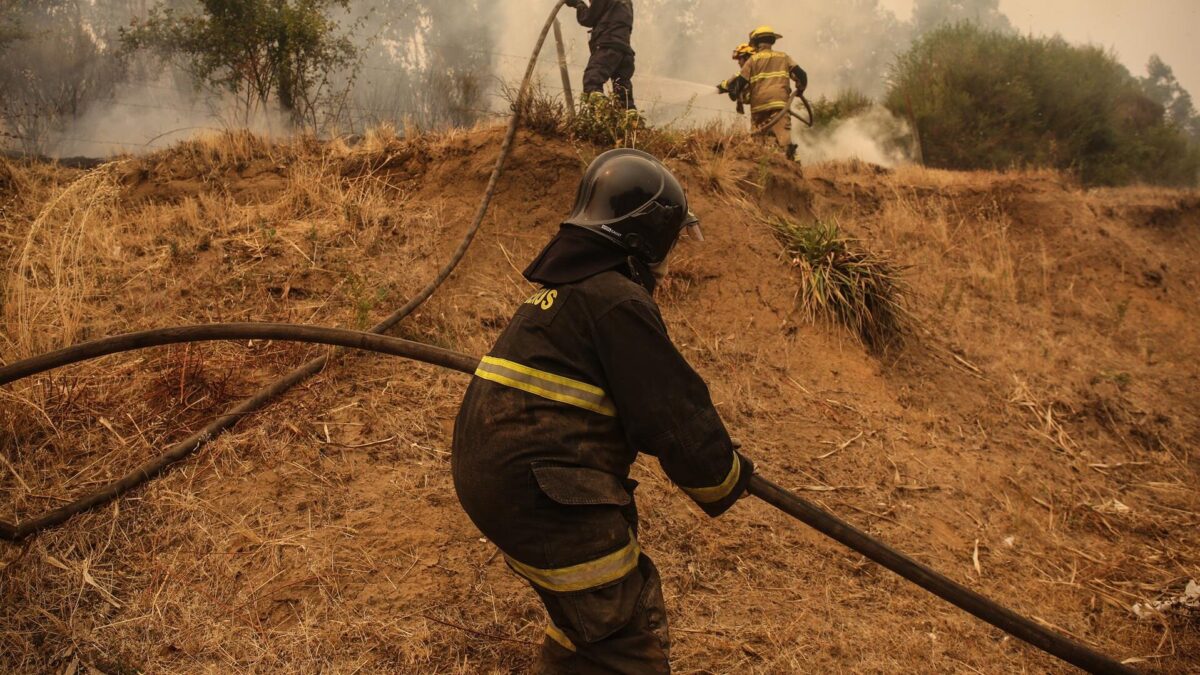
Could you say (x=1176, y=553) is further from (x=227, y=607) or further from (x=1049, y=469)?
(x=227, y=607)

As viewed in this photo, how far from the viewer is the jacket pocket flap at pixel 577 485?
6.82 ft

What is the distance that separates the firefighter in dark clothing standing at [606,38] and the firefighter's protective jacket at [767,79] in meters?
2.31

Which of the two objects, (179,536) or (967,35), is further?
(967,35)

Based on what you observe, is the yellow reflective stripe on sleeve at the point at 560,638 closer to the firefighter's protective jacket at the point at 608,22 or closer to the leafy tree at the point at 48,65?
the firefighter's protective jacket at the point at 608,22

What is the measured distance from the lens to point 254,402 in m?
4.13

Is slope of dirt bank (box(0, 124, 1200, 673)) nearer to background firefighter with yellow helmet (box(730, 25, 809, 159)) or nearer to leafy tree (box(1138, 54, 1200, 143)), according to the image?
background firefighter with yellow helmet (box(730, 25, 809, 159))

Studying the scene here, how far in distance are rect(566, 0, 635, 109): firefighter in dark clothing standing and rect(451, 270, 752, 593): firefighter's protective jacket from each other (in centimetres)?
576

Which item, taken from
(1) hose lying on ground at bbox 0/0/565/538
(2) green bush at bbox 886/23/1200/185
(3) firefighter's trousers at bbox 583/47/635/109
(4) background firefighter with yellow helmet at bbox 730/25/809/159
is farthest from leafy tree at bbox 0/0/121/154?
(2) green bush at bbox 886/23/1200/185

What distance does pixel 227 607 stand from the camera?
3148 mm

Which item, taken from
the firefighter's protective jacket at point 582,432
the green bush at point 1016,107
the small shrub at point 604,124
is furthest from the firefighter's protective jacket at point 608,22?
the green bush at point 1016,107

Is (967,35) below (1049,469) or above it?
above

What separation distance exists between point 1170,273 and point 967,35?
11699mm

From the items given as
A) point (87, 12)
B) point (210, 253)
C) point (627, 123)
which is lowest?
point (210, 253)

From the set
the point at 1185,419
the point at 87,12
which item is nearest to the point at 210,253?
the point at 1185,419
